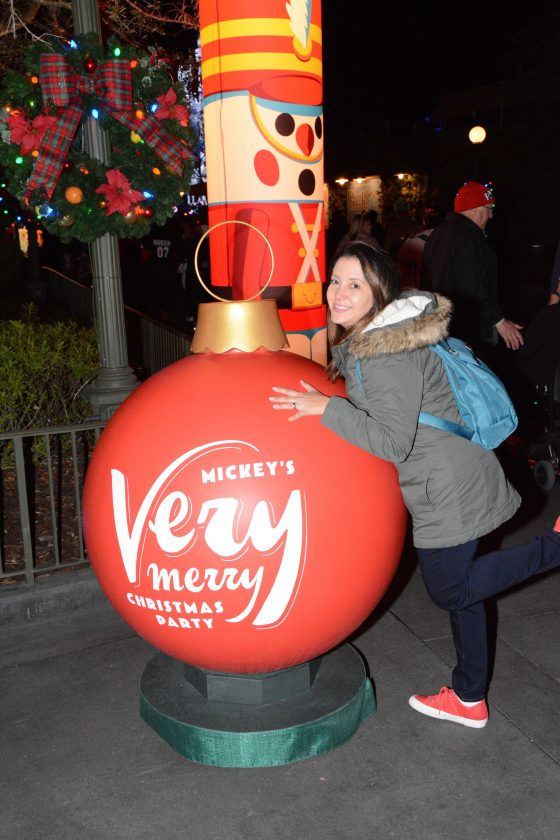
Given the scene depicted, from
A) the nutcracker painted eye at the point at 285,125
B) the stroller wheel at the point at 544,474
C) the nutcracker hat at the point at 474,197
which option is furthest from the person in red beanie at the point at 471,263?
the nutcracker painted eye at the point at 285,125

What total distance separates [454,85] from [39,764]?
46.9m

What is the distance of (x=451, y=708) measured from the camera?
3.70m

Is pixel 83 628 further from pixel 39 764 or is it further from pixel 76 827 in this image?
pixel 76 827

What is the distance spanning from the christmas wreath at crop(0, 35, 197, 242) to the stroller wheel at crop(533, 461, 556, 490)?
11.9 feet

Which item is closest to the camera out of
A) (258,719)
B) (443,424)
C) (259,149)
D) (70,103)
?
(443,424)

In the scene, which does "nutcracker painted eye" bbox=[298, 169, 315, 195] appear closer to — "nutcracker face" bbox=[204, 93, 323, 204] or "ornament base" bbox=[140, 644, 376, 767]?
"nutcracker face" bbox=[204, 93, 323, 204]

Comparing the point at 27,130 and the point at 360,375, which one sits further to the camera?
the point at 27,130

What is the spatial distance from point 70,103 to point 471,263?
290 centimetres

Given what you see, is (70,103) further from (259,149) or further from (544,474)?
(544,474)

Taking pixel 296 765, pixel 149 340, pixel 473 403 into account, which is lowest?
pixel 296 765

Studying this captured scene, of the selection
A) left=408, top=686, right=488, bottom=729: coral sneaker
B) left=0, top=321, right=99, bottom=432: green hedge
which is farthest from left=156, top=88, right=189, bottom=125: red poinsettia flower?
left=408, top=686, right=488, bottom=729: coral sneaker

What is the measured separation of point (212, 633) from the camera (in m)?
3.07

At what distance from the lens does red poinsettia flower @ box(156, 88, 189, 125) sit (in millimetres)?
5129

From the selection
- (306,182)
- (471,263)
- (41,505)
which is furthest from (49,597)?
(471,263)
